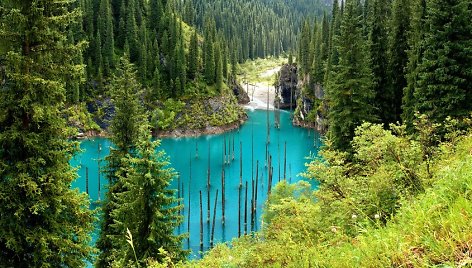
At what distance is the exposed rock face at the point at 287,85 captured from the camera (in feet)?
492

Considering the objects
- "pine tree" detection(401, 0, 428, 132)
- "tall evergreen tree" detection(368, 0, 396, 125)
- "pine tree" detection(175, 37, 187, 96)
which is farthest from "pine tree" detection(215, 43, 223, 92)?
"pine tree" detection(401, 0, 428, 132)

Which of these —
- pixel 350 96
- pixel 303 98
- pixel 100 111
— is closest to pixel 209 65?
pixel 303 98

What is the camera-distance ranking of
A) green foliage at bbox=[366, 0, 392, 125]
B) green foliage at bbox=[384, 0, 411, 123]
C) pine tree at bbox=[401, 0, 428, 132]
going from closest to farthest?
1. pine tree at bbox=[401, 0, 428, 132]
2. green foliage at bbox=[366, 0, 392, 125]
3. green foliage at bbox=[384, 0, 411, 123]

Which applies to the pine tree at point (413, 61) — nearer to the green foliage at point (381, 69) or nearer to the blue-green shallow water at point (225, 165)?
the green foliage at point (381, 69)

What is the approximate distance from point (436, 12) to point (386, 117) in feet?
42.6

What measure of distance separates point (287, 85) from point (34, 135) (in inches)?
5581

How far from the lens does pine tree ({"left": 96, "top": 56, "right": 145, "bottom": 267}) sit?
84.6 ft

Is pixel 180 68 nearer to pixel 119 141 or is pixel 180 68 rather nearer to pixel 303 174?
pixel 119 141

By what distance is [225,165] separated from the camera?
85000 millimetres

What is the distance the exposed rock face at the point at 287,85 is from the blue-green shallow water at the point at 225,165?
65.1ft

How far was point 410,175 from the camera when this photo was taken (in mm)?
10727

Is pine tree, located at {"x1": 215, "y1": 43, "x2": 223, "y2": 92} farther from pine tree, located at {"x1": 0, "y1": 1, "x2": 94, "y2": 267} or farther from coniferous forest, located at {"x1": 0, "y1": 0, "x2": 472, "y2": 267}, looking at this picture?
pine tree, located at {"x1": 0, "y1": 1, "x2": 94, "y2": 267}

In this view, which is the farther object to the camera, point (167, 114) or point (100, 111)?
point (167, 114)

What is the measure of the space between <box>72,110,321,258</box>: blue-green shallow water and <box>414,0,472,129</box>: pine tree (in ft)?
69.8
